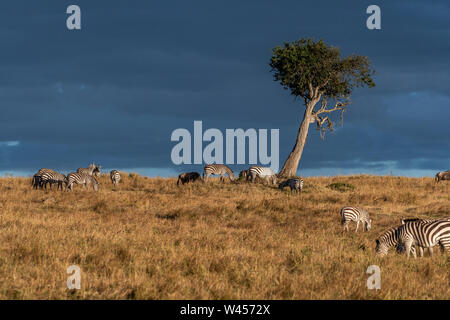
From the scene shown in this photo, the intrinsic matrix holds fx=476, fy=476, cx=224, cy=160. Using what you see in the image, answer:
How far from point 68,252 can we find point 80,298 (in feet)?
12.8

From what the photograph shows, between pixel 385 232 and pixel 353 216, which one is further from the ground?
pixel 353 216

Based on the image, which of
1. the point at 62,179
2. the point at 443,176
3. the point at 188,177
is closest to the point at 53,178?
the point at 62,179

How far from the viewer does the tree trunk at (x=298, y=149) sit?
49406 millimetres

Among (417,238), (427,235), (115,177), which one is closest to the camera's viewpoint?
(427,235)

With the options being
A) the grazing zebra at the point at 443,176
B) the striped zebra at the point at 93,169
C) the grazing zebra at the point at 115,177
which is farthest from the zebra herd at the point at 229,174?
the grazing zebra at the point at 443,176

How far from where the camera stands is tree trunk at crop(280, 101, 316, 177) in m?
49.4

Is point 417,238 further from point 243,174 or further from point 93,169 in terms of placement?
point 93,169

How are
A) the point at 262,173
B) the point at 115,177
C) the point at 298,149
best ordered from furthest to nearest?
the point at 298,149, the point at 262,173, the point at 115,177

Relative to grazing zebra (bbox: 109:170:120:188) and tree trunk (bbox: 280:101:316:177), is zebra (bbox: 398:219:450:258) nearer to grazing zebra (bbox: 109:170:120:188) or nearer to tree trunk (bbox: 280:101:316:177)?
grazing zebra (bbox: 109:170:120:188)

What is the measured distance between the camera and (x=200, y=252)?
12898 millimetres

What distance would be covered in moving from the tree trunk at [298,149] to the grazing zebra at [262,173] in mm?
8832

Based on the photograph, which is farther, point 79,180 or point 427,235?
point 79,180

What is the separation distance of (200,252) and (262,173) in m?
A: 27.8
